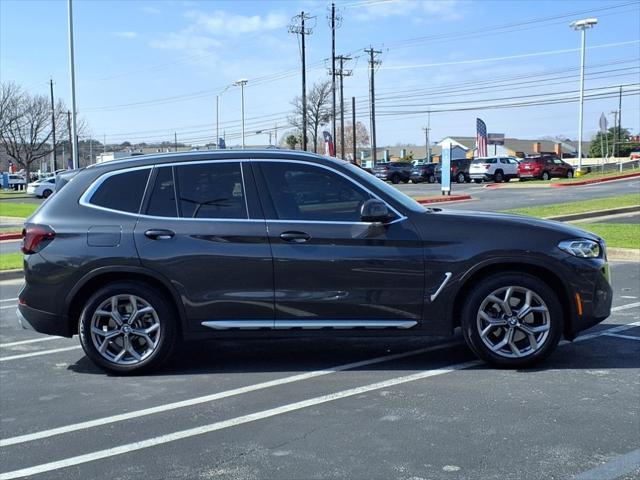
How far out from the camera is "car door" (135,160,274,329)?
5.48 m

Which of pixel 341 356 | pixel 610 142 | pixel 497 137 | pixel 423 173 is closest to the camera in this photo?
pixel 341 356

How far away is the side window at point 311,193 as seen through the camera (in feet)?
18.1

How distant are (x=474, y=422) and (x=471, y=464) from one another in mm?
666

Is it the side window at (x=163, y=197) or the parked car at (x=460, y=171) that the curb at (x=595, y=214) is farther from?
the parked car at (x=460, y=171)

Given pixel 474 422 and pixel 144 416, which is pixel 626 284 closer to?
pixel 474 422

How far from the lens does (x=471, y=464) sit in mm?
3771

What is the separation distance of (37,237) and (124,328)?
1052mm

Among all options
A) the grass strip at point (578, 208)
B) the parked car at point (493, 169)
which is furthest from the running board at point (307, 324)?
the parked car at point (493, 169)

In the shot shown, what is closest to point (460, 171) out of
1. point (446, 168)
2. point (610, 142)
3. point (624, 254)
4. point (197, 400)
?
point (446, 168)

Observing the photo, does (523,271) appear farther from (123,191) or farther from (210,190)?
(123,191)

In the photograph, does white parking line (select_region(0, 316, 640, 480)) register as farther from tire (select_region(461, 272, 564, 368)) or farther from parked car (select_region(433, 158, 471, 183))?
parked car (select_region(433, 158, 471, 183))

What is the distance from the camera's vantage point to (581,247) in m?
5.52

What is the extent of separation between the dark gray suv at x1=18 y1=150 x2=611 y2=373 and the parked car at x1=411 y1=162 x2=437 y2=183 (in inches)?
1822

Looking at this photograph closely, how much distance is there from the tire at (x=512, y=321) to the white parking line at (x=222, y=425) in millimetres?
343
